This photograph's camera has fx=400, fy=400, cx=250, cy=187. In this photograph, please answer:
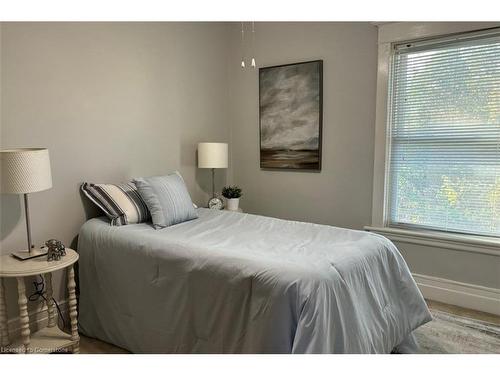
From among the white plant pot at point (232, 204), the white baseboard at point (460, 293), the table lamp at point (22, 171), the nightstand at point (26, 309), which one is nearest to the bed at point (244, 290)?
the nightstand at point (26, 309)

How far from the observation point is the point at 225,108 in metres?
4.23

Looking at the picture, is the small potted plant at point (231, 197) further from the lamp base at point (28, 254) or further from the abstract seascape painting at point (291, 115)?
the lamp base at point (28, 254)

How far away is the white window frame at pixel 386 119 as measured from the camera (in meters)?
2.91

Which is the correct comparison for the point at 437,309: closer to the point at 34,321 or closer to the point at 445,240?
the point at 445,240

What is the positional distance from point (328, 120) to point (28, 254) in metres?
2.57

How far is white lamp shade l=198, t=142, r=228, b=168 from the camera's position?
371 cm

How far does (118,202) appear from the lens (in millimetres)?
2822

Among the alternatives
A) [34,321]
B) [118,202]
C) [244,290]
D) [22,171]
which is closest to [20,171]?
[22,171]

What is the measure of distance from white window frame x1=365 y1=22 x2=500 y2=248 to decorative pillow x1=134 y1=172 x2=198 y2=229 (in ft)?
5.08

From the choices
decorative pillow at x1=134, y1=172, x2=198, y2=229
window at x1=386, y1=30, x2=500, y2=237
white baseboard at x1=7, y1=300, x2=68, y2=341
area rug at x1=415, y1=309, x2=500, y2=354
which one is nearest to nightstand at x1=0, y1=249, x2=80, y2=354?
white baseboard at x1=7, y1=300, x2=68, y2=341

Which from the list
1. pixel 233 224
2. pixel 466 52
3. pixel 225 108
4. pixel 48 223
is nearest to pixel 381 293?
pixel 233 224

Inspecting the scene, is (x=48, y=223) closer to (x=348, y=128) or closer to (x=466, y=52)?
(x=348, y=128)

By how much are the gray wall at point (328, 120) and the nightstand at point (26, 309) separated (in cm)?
215

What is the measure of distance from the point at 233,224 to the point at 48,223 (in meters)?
1.26
